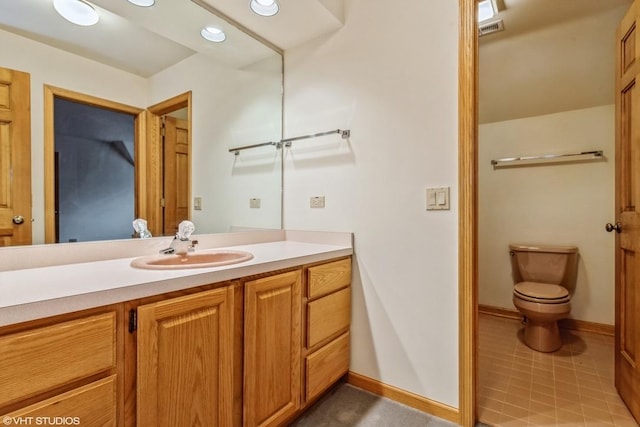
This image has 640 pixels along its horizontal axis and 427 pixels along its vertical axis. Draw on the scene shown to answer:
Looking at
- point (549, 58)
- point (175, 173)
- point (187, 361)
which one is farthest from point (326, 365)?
point (549, 58)

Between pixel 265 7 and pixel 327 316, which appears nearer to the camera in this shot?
pixel 327 316

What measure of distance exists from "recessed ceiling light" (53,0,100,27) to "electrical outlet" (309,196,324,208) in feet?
4.45

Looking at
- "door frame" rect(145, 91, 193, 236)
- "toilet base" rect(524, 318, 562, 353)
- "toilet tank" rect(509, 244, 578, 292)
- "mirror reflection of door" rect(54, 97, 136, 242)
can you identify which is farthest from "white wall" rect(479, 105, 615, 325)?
"mirror reflection of door" rect(54, 97, 136, 242)

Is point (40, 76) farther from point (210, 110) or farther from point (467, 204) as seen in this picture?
point (467, 204)

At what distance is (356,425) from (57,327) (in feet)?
4.28

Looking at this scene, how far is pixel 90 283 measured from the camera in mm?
882

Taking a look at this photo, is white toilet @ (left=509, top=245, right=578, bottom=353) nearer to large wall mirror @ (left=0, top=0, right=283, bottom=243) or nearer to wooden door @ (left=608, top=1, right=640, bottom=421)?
wooden door @ (left=608, top=1, right=640, bottom=421)

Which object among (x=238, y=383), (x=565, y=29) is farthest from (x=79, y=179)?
(x=565, y=29)

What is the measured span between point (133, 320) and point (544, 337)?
2602 millimetres

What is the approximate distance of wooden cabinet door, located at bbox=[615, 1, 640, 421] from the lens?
145 centimetres

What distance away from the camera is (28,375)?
27.7 inches

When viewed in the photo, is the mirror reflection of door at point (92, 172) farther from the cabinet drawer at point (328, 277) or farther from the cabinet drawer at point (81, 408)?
the cabinet drawer at point (328, 277)

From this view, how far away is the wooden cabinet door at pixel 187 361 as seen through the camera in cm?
90

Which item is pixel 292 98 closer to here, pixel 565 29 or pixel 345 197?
pixel 345 197
